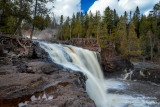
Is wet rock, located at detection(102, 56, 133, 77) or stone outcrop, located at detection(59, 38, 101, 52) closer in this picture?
wet rock, located at detection(102, 56, 133, 77)

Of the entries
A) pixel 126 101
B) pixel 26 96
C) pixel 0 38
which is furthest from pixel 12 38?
pixel 126 101

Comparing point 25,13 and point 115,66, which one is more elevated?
point 25,13

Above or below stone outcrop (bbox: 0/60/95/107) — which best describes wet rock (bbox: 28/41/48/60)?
above

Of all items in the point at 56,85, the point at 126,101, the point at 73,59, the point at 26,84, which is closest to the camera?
the point at 26,84

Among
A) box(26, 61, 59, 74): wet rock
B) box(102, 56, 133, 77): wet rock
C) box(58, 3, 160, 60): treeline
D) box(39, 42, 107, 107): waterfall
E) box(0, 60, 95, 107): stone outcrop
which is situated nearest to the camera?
box(0, 60, 95, 107): stone outcrop

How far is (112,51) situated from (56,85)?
16.1 meters

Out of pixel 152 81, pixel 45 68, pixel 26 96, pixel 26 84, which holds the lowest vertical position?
pixel 152 81

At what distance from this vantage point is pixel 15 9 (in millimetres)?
9859

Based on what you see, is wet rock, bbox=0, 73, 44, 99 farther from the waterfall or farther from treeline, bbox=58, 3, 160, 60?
treeline, bbox=58, 3, 160, 60

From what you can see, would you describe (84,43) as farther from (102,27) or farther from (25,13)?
(102,27)

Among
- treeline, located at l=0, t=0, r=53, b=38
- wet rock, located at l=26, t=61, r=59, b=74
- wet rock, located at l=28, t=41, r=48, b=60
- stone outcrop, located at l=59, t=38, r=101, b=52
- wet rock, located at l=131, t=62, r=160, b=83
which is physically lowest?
wet rock, located at l=131, t=62, r=160, b=83

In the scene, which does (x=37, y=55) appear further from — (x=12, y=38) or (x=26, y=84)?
(x=26, y=84)

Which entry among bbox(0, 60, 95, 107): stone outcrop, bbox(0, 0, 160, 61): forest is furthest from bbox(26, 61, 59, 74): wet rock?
bbox(0, 0, 160, 61): forest

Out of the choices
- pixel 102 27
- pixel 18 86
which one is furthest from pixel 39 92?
pixel 102 27
